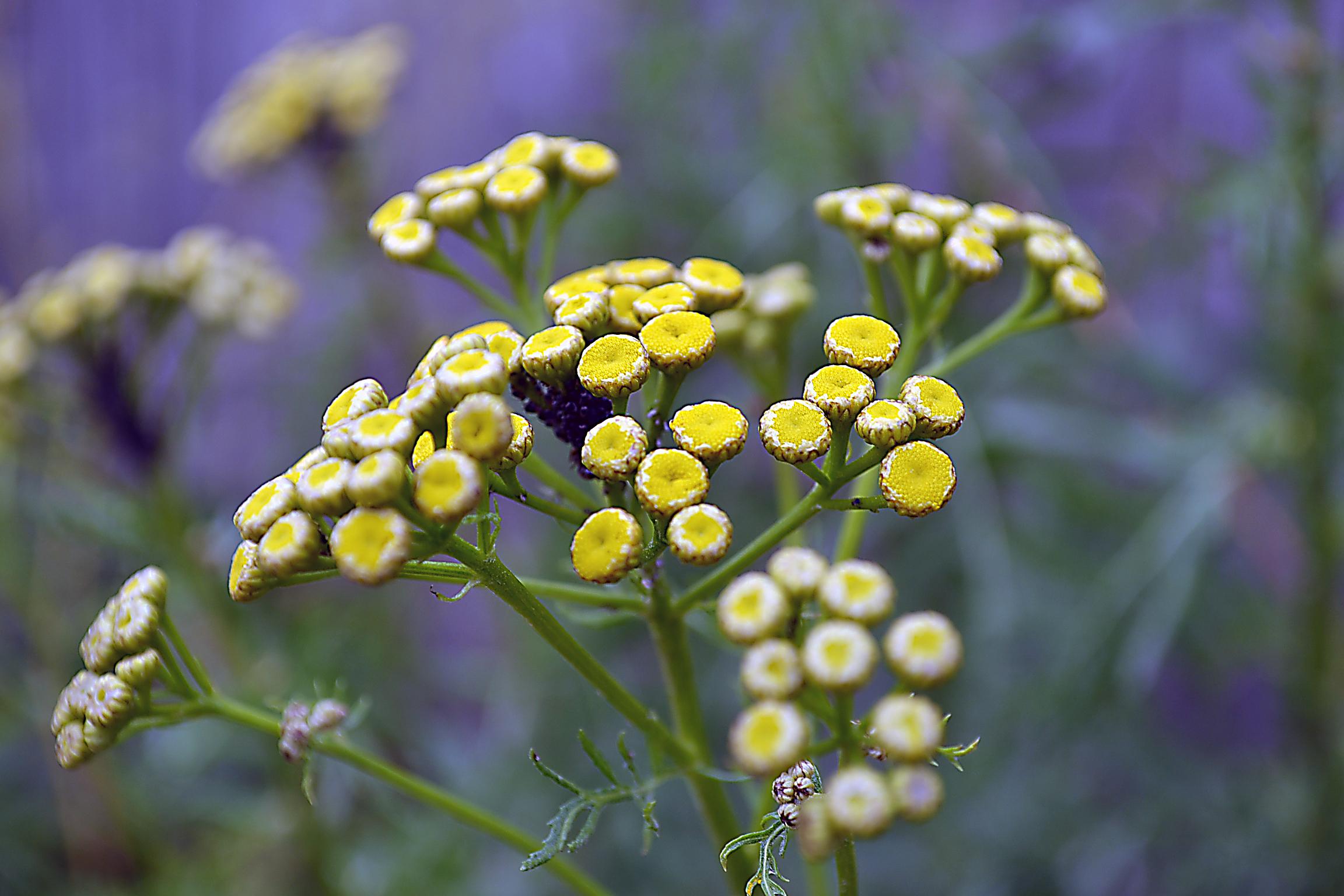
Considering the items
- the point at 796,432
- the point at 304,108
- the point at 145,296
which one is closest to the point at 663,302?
the point at 796,432

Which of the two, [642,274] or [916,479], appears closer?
[916,479]

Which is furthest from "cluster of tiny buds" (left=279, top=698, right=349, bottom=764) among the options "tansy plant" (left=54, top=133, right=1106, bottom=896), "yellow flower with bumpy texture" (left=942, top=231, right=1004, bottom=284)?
"yellow flower with bumpy texture" (left=942, top=231, right=1004, bottom=284)

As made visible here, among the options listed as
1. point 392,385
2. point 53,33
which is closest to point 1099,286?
point 392,385

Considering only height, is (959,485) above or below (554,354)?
below

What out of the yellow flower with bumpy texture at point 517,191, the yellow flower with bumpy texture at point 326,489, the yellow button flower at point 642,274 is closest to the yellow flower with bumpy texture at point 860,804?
the yellow flower with bumpy texture at point 326,489

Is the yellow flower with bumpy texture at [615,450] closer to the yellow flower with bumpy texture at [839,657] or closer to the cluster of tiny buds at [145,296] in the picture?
the yellow flower with bumpy texture at [839,657]

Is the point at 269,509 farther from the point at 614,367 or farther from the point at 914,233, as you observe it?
the point at 914,233

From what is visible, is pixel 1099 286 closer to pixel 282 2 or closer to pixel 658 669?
pixel 658 669
